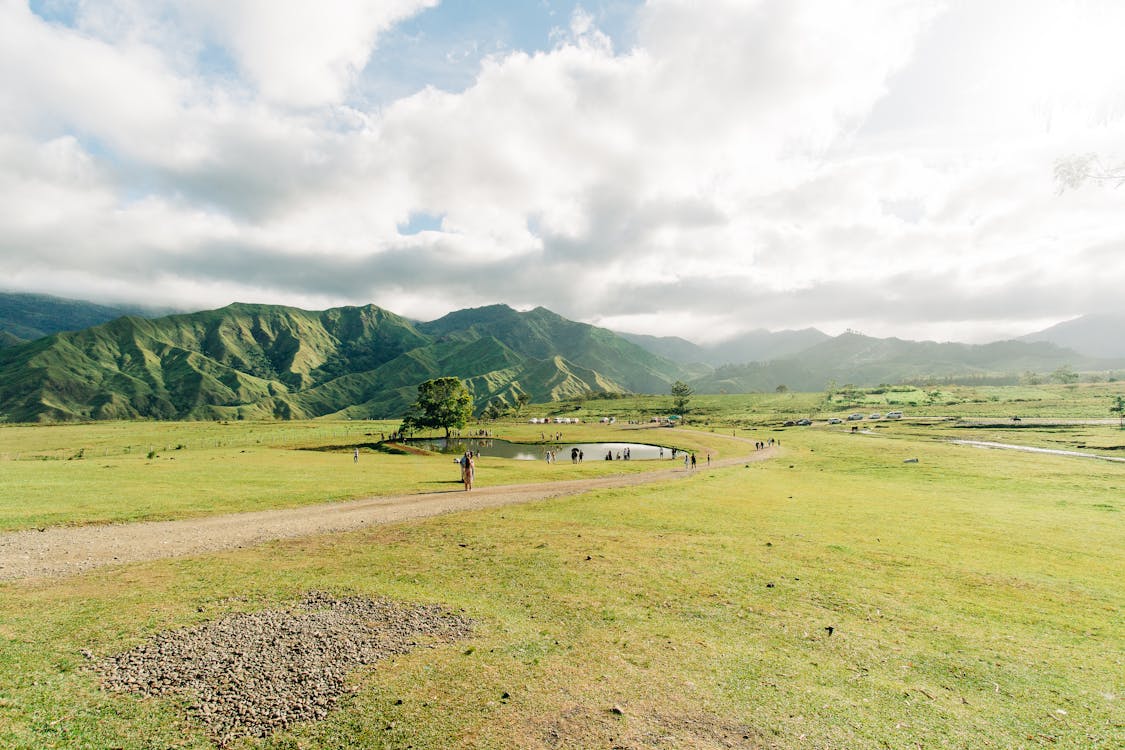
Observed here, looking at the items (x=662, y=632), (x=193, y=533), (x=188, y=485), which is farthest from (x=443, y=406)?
(x=662, y=632)

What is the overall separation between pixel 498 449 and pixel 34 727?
102 m

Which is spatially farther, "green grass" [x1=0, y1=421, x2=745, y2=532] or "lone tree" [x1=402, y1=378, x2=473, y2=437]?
"lone tree" [x1=402, y1=378, x2=473, y2=437]

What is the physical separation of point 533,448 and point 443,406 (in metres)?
24.1

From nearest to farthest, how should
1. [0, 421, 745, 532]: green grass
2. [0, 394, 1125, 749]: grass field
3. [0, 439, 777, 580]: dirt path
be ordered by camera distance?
[0, 394, 1125, 749]: grass field → [0, 439, 777, 580]: dirt path → [0, 421, 745, 532]: green grass

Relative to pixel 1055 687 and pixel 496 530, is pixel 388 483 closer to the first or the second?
pixel 496 530

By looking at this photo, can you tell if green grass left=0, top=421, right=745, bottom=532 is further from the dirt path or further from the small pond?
the small pond

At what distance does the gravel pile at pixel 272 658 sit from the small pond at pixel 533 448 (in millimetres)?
74626

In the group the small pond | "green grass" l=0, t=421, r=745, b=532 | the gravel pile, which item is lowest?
the small pond

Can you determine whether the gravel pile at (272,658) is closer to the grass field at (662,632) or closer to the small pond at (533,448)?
the grass field at (662,632)

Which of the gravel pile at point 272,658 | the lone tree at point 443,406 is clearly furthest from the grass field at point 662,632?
the lone tree at point 443,406

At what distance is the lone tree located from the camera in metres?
96.2

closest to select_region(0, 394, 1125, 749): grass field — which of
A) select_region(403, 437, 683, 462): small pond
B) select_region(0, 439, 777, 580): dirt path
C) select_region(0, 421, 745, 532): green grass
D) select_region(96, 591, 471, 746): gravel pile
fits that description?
select_region(96, 591, 471, 746): gravel pile

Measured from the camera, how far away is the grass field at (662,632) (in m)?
8.20

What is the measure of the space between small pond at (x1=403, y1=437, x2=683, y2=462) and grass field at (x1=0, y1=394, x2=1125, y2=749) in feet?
216
